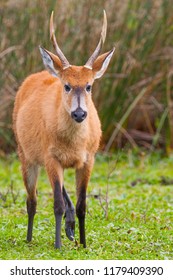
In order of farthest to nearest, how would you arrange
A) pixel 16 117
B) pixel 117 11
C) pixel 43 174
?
1. pixel 117 11
2. pixel 43 174
3. pixel 16 117

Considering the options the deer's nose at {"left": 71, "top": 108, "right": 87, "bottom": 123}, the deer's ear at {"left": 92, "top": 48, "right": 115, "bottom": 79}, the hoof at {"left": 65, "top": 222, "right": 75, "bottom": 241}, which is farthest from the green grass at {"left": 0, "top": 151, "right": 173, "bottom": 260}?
the deer's ear at {"left": 92, "top": 48, "right": 115, "bottom": 79}

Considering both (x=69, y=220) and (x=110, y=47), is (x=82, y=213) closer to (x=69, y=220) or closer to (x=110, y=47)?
(x=69, y=220)

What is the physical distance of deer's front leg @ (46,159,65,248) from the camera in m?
6.20

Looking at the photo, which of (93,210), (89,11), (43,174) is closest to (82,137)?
(93,210)

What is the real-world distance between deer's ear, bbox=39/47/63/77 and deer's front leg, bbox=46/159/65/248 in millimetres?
754

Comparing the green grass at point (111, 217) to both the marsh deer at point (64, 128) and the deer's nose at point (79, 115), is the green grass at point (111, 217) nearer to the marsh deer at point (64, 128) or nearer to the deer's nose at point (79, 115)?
the marsh deer at point (64, 128)

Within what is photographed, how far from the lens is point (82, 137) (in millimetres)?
6297

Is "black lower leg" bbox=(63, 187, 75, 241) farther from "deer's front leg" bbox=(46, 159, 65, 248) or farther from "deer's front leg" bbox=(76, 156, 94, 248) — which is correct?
"deer's front leg" bbox=(46, 159, 65, 248)

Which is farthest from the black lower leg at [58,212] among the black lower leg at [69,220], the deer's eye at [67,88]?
the deer's eye at [67,88]

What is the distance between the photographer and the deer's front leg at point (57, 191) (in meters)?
6.20

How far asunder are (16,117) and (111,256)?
1823 mm

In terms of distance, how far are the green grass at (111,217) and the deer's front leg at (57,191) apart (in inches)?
6.3

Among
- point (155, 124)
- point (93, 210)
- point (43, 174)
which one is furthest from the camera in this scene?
point (155, 124)
